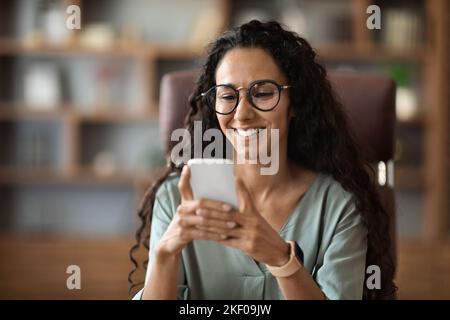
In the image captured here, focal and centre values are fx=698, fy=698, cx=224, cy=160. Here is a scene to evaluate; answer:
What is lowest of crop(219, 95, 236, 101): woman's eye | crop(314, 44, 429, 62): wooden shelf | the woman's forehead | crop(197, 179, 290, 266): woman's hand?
crop(197, 179, 290, 266): woman's hand

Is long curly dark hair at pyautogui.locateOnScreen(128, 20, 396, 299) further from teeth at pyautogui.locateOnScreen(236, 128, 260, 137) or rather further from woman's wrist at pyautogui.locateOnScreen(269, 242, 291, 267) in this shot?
woman's wrist at pyautogui.locateOnScreen(269, 242, 291, 267)

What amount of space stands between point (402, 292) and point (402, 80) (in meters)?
1.11

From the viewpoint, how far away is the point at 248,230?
1101 millimetres

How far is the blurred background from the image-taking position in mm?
3662

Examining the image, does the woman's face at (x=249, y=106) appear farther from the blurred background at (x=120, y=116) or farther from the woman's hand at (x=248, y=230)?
the blurred background at (x=120, y=116)

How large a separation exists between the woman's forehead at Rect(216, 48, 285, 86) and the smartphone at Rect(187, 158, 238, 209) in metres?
0.29

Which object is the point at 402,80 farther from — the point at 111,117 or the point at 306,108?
the point at 306,108

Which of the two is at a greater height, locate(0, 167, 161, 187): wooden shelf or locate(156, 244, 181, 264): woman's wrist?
locate(156, 244, 181, 264): woman's wrist

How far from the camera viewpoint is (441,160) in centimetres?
366

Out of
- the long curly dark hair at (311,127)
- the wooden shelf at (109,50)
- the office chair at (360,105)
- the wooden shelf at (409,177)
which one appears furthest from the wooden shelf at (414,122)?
the long curly dark hair at (311,127)

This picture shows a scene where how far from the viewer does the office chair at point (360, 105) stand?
1.64 metres

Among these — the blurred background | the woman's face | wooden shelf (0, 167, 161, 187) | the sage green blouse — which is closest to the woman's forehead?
the woman's face

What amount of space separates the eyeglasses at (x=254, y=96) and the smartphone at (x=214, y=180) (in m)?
0.27
